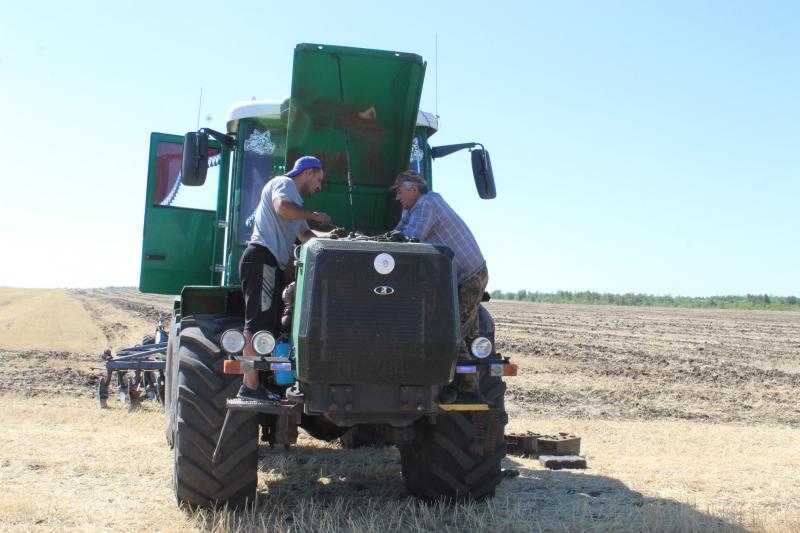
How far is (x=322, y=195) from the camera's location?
291 inches

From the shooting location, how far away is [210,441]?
18.9 ft

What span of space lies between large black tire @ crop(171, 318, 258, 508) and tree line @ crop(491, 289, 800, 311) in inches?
2356

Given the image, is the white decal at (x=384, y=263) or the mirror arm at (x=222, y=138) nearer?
the white decal at (x=384, y=263)

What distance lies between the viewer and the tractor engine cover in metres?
5.17

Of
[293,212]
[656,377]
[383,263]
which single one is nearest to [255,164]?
[293,212]

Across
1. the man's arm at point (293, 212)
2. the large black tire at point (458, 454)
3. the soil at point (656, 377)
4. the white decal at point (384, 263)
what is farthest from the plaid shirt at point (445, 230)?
the soil at point (656, 377)

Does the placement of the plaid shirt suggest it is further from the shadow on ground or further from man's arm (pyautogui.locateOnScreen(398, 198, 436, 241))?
the shadow on ground

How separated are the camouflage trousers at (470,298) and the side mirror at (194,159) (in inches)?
90.8

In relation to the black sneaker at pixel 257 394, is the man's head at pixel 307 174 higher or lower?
higher

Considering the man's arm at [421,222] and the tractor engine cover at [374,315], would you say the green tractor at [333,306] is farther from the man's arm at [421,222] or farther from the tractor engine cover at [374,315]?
the man's arm at [421,222]

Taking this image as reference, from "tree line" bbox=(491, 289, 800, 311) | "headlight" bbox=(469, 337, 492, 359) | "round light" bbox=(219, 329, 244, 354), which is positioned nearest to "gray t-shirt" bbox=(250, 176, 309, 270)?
"round light" bbox=(219, 329, 244, 354)

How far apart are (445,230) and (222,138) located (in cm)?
247

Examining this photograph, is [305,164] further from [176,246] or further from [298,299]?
[176,246]

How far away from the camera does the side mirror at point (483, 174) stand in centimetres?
745
